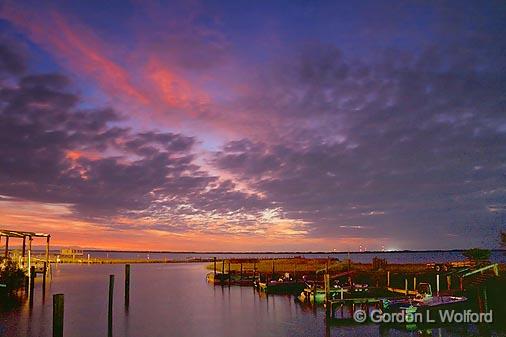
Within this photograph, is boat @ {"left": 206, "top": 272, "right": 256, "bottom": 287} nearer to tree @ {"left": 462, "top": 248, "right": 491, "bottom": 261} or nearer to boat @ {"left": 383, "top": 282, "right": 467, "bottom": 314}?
tree @ {"left": 462, "top": 248, "right": 491, "bottom": 261}

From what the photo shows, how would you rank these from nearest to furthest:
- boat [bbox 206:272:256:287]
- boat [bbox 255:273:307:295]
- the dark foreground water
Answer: the dark foreground water → boat [bbox 255:273:307:295] → boat [bbox 206:272:256:287]

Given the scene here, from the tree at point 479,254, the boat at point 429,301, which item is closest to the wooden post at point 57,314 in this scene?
the boat at point 429,301

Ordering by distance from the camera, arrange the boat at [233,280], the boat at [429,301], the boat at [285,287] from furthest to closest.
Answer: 1. the boat at [233,280]
2. the boat at [285,287]
3. the boat at [429,301]

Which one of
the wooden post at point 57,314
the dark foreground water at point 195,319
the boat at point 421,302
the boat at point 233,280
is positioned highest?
the wooden post at point 57,314

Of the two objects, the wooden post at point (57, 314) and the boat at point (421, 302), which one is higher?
the wooden post at point (57, 314)

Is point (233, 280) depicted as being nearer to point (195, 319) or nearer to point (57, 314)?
point (195, 319)

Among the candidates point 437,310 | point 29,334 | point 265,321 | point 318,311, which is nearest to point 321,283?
point 318,311

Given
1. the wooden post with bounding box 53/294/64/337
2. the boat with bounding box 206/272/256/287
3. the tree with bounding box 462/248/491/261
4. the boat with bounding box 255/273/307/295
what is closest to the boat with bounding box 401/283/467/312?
the tree with bounding box 462/248/491/261

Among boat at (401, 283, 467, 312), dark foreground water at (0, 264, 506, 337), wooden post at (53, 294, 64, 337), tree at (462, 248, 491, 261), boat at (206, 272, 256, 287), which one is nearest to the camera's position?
wooden post at (53, 294, 64, 337)

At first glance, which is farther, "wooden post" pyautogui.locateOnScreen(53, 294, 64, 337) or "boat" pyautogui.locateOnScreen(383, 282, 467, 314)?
"boat" pyautogui.locateOnScreen(383, 282, 467, 314)

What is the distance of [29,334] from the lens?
34.6m

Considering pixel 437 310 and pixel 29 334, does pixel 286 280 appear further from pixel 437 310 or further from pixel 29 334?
pixel 29 334

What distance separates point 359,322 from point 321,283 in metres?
19.7

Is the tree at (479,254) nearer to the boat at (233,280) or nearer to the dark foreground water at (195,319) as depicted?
the dark foreground water at (195,319)
